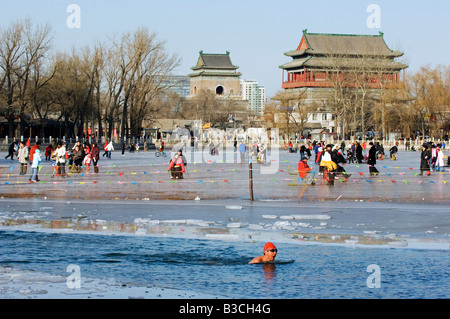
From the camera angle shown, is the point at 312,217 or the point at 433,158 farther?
the point at 433,158

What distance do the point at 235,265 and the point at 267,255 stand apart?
19.8 inches

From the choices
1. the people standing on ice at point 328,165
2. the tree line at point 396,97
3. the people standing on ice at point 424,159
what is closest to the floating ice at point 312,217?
the people standing on ice at point 328,165

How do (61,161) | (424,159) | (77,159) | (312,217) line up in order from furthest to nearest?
(77,159) → (424,159) → (61,161) → (312,217)

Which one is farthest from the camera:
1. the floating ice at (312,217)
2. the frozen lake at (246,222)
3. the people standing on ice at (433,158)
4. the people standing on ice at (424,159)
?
the people standing on ice at (433,158)

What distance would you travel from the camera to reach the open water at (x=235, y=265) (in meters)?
9.71

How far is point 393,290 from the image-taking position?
9602mm

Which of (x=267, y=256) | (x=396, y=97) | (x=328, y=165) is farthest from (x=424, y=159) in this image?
(x=396, y=97)

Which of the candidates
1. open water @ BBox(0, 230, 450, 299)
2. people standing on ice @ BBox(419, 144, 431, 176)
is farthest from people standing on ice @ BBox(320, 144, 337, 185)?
open water @ BBox(0, 230, 450, 299)

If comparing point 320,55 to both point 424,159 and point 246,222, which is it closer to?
point 424,159

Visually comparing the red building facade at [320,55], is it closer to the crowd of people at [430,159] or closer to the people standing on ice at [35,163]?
the crowd of people at [430,159]

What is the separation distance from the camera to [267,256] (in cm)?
1120

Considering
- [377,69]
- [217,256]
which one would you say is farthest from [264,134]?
[217,256]

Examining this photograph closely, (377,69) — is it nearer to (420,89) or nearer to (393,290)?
(420,89)
